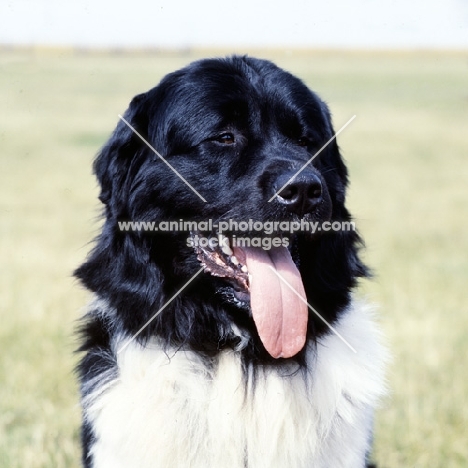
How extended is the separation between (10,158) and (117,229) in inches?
573

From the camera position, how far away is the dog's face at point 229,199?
337 cm

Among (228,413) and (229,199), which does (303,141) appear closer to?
(229,199)

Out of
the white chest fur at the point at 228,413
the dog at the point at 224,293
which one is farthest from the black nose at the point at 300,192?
the white chest fur at the point at 228,413

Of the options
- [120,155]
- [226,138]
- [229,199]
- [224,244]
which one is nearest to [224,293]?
[224,244]

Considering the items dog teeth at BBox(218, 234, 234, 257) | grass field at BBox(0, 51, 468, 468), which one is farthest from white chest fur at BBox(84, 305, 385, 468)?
grass field at BBox(0, 51, 468, 468)

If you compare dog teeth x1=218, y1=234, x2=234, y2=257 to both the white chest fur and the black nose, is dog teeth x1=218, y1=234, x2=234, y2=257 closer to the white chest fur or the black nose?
the black nose

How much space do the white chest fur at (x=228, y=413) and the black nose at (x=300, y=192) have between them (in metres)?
0.73

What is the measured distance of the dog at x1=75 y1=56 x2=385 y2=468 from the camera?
334 cm

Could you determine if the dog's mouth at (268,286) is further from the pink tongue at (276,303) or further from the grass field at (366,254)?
Result: the grass field at (366,254)

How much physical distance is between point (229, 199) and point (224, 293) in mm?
425

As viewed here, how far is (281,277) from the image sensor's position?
11.1ft

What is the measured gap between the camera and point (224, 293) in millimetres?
3471

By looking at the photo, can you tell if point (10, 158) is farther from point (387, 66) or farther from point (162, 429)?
point (162, 429)

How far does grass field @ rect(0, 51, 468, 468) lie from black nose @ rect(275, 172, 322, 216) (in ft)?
2.68
